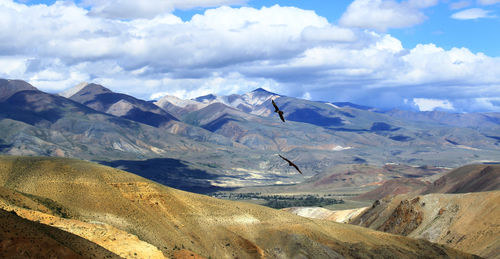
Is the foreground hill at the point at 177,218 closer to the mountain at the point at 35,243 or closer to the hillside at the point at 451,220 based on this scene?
the hillside at the point at 451,220

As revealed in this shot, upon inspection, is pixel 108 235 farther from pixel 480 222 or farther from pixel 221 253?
pixel 480 222

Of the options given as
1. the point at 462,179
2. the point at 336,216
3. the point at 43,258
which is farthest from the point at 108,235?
the point at 462,179

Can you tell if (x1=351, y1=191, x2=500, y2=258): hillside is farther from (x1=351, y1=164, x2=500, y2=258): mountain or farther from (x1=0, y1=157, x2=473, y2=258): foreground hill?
(x1=0, y1=157, x2=473, y2=258): foreground hill

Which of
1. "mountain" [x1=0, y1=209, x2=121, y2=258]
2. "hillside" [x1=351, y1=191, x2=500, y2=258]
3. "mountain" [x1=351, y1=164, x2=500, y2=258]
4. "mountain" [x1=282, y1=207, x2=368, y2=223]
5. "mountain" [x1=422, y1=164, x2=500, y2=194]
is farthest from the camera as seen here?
"mountain" [x1=422, y1=164, x2=500, y2=194]

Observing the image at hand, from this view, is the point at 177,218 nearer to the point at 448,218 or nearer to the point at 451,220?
the point at 451,220

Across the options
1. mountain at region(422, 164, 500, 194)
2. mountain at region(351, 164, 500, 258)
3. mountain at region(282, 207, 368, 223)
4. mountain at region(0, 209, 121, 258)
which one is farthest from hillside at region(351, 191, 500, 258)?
mountain at region(0, 209, 121, 258)

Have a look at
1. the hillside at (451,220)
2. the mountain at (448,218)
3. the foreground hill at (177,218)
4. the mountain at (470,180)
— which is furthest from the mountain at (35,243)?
the mountain at (470,180)
